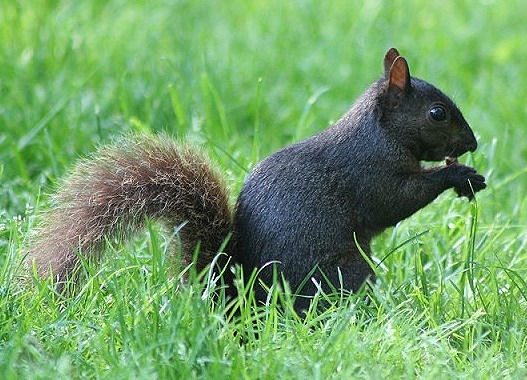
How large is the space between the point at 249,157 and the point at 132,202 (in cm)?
122

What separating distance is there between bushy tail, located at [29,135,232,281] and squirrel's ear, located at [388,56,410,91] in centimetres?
67

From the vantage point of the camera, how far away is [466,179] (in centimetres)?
360

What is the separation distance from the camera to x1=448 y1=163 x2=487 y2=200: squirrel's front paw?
3600 millimetres

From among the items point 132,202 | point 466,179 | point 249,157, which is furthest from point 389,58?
point 132,202

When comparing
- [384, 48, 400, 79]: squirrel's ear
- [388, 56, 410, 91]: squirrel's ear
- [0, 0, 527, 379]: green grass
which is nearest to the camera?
[0, 0, 527, 379]: green grass

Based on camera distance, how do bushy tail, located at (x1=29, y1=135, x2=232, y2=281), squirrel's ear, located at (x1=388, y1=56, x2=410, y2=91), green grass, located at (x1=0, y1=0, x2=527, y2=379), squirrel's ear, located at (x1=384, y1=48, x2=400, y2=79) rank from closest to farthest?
1. green grass, located at (x1=0, y1=0, x2=527, y2=379)
2. bushy tail, located at (x1=29, y1=135, x2=232, y2=281)
3. squirrel's ear, located at (x1=388, y1=56, x2=410, y2=91)
4. squirrel's ear, located at (x1=384, y1=48, x2=400, y2=79)

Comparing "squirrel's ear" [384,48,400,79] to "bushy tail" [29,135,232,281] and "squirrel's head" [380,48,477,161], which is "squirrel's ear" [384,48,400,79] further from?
"bushy tail" [29,135,232,281]

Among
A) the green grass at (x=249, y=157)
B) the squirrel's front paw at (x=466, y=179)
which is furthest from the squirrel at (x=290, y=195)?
the green grass at (x=249, y=157)

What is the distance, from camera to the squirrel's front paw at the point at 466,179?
142 inches

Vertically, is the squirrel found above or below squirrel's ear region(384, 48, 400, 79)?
below

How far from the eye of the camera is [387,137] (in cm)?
359

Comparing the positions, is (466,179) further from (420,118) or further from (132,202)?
(132,202)

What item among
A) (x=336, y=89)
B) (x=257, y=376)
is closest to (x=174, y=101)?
(x=336, y=89)

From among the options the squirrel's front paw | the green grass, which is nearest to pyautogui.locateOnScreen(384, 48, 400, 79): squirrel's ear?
the squirrel's front paw
